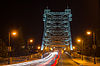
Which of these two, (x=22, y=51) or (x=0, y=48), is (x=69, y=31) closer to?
(x=22, y=51)

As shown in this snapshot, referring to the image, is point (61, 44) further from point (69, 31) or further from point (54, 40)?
point (69, 31)

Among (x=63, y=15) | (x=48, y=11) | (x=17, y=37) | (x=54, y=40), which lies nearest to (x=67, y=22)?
(x=63, y=15)

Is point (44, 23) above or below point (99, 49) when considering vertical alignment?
above

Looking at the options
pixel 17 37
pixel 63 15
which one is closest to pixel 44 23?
pixel 63 15

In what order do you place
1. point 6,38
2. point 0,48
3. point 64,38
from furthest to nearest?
1. point 64,38
2. point 6,38
3. point 0,48

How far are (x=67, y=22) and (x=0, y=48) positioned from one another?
77504mm

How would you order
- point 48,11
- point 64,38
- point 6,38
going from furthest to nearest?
point 64,38 → point 48,11 → point 6,38

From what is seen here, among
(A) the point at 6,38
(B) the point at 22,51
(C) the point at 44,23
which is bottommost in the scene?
(B) the point at 22,51

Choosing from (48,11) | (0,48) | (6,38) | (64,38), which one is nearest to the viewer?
(0,48)

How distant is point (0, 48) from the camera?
115 ft

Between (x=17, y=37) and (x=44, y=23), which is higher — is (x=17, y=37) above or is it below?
below

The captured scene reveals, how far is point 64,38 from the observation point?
392ft

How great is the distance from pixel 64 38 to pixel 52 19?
16140 millimetres

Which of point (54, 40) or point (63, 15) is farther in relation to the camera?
point (54, 40)
